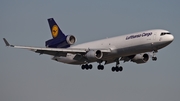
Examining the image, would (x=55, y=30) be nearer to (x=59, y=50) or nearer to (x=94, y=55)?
(x=59, y=50)

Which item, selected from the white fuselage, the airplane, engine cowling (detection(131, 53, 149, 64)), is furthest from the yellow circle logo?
engine cowling (detection(131, 53, 149, 64))

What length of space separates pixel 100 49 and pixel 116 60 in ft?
14.7

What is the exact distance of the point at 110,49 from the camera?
7131 cm

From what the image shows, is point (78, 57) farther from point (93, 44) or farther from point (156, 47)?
point (156, 47)

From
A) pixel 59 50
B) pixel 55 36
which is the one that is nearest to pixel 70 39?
pixel 55 36

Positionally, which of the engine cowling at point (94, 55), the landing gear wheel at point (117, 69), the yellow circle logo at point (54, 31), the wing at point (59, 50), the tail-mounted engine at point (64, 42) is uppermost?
the yellow circle logo at point (54, 31)

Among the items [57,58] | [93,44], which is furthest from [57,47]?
[93,44]

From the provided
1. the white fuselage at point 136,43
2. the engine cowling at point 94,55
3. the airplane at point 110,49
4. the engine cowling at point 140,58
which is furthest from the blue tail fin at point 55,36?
the engine cowling at point 140,58

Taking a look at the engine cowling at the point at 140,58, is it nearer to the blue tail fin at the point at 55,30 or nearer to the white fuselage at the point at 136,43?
the white fuselage at the point at 136,43

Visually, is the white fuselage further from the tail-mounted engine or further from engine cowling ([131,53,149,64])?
the tail-mounted engine

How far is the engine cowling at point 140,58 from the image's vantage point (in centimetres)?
7506

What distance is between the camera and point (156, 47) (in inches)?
2689

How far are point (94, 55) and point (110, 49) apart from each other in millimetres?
2331

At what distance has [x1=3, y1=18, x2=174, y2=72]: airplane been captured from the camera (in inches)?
2694
